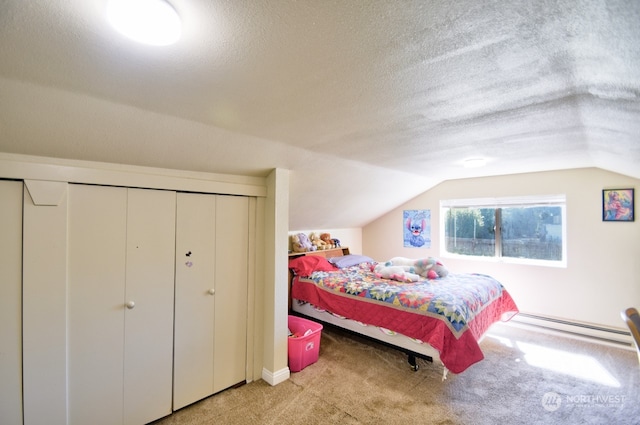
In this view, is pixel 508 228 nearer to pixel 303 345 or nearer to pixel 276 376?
pixel 303 345

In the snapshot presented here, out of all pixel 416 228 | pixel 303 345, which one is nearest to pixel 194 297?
pixel 303 345

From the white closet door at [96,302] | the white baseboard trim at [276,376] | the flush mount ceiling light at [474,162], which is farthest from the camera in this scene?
the flush mount ceiling light at [474,162]

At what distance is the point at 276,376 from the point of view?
2576mm

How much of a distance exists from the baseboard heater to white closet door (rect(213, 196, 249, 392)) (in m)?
3.66

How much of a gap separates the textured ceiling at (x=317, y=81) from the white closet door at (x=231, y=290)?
0.41m

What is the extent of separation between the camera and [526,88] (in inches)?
53.9

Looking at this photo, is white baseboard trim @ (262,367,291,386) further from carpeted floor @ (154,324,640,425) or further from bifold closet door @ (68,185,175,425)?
bifold closet door @ (68,185,175,425)

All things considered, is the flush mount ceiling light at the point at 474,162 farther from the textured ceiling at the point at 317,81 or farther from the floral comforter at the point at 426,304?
the floral comforter at the point at 426,304

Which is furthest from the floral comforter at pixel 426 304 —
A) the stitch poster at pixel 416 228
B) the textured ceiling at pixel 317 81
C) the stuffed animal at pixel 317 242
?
the textured ceiling at pixel 317 81

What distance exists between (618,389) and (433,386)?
1.52 metres

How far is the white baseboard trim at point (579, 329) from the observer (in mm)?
3234

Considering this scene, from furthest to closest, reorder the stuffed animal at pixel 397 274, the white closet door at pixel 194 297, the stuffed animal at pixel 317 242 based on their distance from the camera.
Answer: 1. the stuffed animal at pixel 317 242
2. the stuffed animal at pixel 397 274
3. the white closet door at pixel 194 297

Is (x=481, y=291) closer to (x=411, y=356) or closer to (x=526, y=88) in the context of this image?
(x=411, y=356)

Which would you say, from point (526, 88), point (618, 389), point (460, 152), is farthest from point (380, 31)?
point (618, 389)
